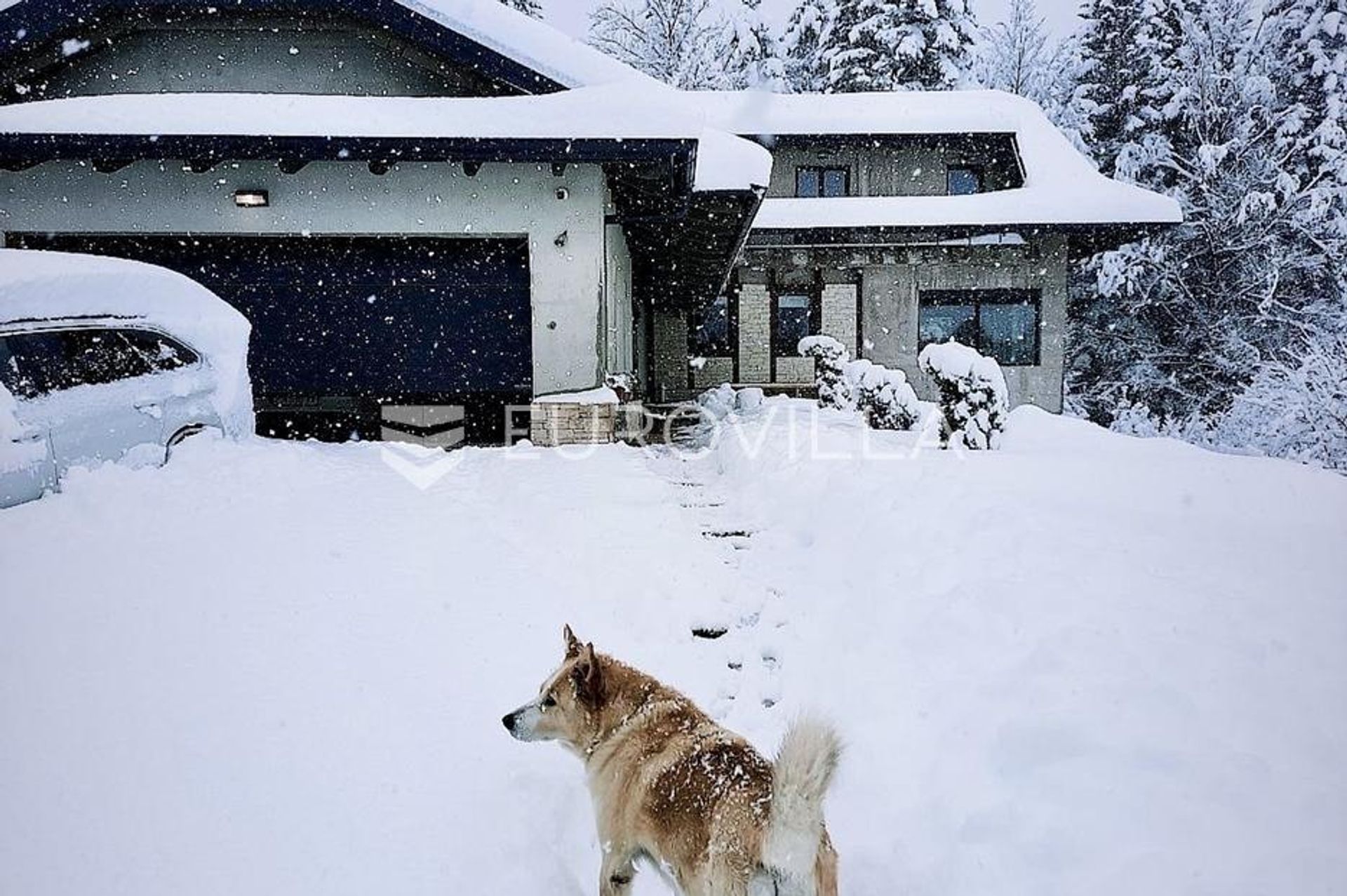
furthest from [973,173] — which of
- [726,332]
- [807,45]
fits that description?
[807,45]

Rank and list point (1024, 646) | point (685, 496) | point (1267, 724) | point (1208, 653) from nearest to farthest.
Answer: point (1267, 724) < point (1208, 653) < point (1024, 646) < point (685, 496)

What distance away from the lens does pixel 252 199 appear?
10281 mm

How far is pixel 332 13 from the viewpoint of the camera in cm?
1087

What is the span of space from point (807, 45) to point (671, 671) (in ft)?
104

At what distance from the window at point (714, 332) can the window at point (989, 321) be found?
492 centimetres

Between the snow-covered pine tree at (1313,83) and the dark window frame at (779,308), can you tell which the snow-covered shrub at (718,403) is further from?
the snow-covered pine tree at (1313,83)

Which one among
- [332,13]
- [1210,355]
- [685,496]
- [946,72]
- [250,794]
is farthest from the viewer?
[946,72]

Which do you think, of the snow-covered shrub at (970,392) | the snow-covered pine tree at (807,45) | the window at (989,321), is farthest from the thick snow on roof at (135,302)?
the snow-covered pine tree at (807,45)

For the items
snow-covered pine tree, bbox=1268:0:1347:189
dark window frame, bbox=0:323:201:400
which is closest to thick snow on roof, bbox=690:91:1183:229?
snow-covered pine tree, bbox=1268:0:1347:189

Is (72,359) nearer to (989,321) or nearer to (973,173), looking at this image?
(989,321)

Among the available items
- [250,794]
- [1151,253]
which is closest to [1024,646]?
[250,794]

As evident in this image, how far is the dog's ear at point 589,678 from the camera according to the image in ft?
9.67

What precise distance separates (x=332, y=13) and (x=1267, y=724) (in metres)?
12.6

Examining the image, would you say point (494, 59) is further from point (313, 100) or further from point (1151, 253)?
point (1151, 253)
